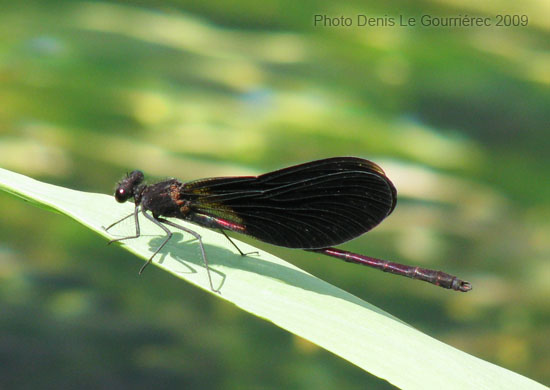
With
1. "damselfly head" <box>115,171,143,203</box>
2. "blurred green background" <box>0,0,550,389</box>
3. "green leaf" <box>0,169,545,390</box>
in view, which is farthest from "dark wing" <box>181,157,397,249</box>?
"blurred green background" <box>0,0,550,389</box>

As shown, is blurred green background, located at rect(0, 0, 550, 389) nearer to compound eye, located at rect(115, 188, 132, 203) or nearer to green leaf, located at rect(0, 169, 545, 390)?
compound eye, located at rect(115, 188, 132, 203)

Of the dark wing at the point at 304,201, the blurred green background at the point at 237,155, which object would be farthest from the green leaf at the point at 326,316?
the blurred green background at the point at 237,155

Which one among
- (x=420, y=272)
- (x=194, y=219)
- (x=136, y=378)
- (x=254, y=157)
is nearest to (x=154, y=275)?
(x=136, y=378)

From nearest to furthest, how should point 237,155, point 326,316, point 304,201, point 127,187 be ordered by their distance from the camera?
point 326,316 < point 304,201 < point 127,187 < point 237,155

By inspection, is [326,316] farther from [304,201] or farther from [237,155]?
[237,155]

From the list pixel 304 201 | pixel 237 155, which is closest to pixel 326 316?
pixel 304 201

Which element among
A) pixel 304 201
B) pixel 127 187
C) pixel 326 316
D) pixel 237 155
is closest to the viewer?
pixel 326 316

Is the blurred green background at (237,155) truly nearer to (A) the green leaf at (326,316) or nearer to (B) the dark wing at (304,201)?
(B) the dark wing at (304,201)
